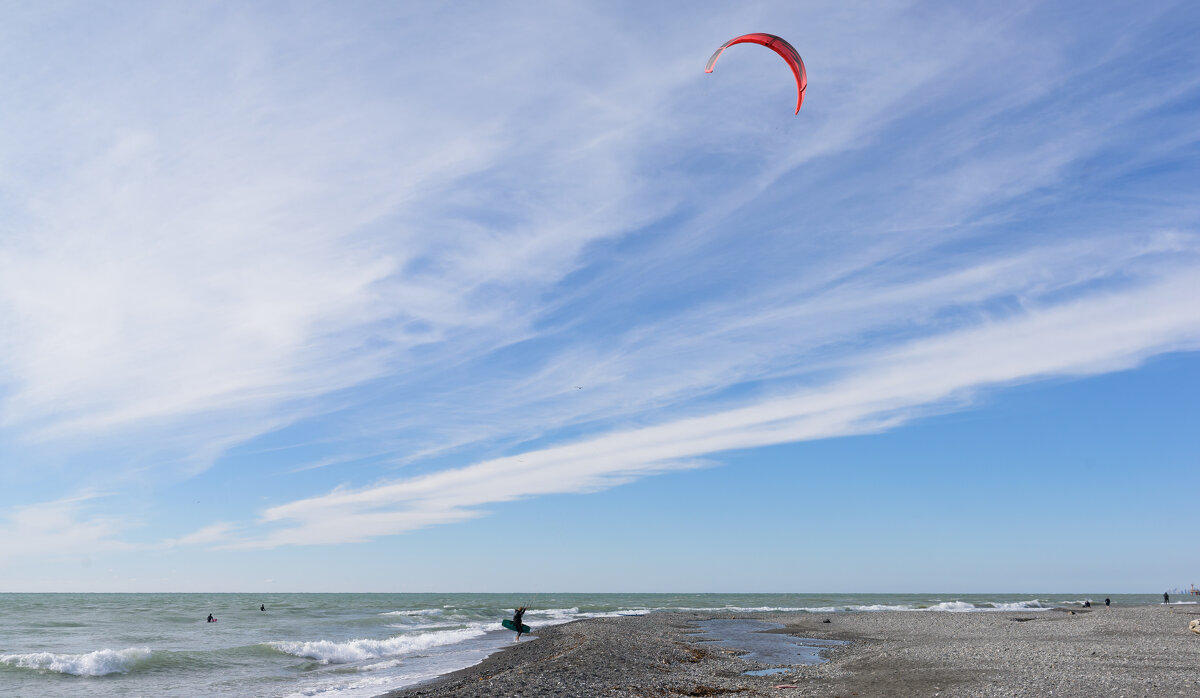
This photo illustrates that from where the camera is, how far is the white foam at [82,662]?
25797 mm

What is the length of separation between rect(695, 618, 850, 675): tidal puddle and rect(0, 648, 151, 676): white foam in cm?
2476

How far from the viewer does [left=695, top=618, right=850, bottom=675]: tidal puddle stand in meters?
24.2

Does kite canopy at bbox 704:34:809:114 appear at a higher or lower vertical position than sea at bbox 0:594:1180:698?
higher

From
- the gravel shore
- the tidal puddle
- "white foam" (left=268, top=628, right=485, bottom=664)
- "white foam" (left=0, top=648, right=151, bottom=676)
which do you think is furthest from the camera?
"white foam" (left=268, top=628, right=485, bottom=664)

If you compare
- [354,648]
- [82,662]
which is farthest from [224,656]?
[354,648]

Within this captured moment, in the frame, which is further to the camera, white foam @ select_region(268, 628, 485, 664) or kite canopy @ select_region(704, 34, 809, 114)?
white foam @ select_region(268, 628, 485, 664)

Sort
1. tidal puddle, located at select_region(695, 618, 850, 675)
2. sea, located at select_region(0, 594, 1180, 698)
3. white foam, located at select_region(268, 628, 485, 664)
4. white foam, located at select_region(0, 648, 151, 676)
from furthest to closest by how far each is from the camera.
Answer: white foam, located at select_region(268, 628, 485, 664) < white foam, located at select_region(0, 648, 151, 676) < tidal puddle, located at select_region(695, 618, 850, 675) < sea, located at select_region(0, 594, 1180, 698)

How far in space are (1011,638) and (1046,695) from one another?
60.5ft

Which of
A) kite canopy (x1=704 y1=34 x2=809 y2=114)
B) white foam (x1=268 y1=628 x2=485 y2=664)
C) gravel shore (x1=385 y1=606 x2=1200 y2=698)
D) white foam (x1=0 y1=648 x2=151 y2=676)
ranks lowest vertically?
white foam (x1=268 y1=628 x2=485 y2=664)

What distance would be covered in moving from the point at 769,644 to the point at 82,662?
28882 millimetres

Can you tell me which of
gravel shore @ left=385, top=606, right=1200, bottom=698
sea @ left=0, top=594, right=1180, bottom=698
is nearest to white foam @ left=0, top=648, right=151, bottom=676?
sea @ left=0, top=594, right=1180, bottom=698

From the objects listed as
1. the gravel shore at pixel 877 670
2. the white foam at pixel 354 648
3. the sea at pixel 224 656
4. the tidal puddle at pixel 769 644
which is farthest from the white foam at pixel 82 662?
the tidal puddle at pixel 769 644

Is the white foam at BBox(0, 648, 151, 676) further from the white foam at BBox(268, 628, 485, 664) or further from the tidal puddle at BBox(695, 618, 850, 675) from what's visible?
the tidal puddle at BBox(695, 618, 850, 675)

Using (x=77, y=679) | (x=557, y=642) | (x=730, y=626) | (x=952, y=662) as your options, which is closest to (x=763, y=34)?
(x=952, y=662)
